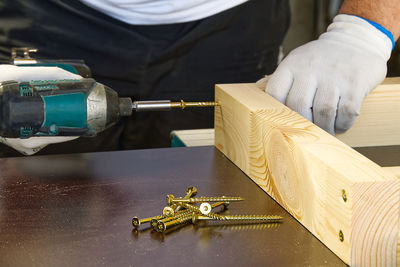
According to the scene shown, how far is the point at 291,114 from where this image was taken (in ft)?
3.82

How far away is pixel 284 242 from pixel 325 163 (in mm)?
156

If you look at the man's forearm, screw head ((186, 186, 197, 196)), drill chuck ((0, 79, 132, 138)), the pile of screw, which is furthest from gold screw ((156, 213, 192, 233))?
the man's forearm

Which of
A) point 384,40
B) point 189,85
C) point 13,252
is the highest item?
point 384,40

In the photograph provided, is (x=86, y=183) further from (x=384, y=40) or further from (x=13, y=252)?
(x=384, y=40)

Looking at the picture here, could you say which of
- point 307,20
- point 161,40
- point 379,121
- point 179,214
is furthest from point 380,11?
point 307,20

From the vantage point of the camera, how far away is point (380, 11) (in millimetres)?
1503

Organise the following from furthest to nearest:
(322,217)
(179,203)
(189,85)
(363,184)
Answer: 1. (189,85)
2. (179,203)
3. (322,217)
4. (363,184)

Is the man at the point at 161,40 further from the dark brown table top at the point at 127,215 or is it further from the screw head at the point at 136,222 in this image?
the screw head at the point at 136,222

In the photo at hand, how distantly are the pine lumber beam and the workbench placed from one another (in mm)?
34

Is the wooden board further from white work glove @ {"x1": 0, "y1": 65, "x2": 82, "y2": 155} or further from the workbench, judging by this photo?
white work glove @ {"x1": 0, "y1": 65, "x2": 82, "y2": 155}

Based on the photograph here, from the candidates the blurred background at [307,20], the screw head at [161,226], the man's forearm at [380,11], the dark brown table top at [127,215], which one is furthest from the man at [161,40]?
the blurred background at [307,20]

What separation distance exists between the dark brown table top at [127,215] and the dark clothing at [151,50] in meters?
0.65

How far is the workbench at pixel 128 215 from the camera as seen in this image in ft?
2.83

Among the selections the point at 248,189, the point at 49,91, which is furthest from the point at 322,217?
the point at 49,91
